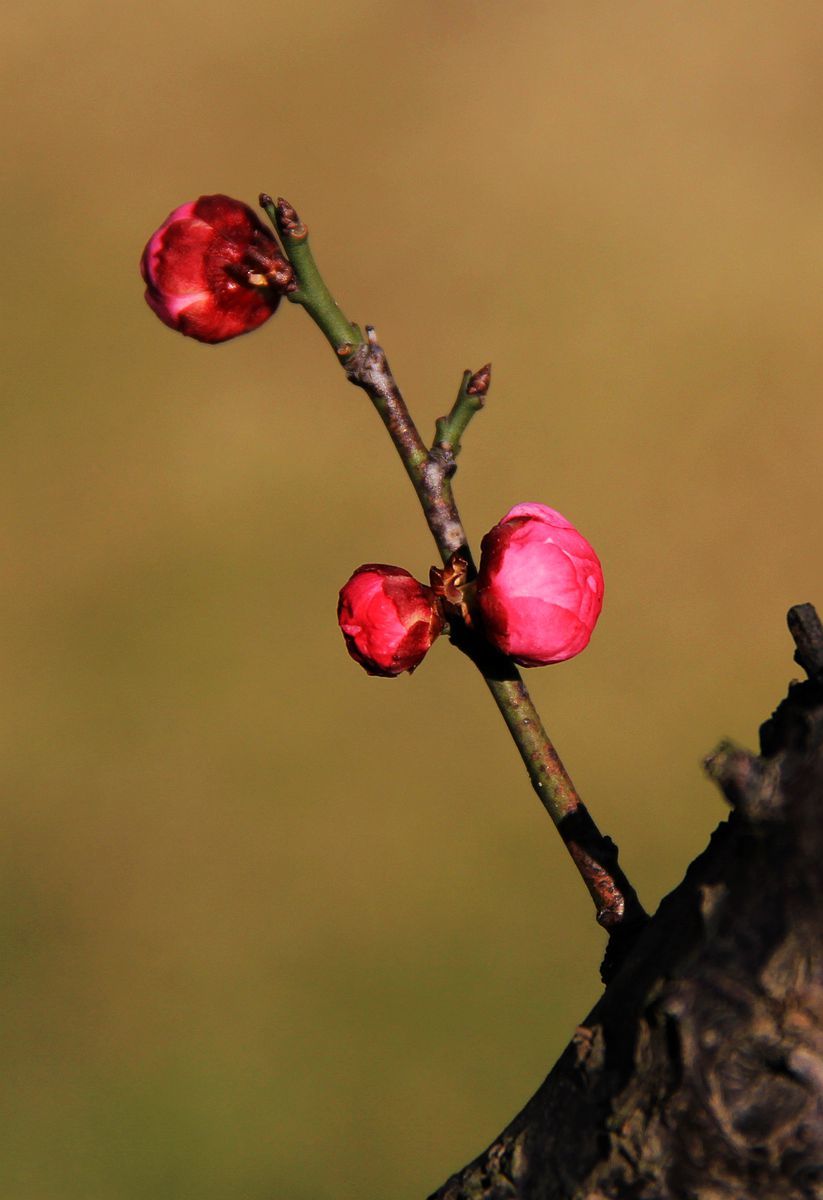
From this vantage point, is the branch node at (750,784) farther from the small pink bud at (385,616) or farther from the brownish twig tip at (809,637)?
the small pink bud at (385,616)

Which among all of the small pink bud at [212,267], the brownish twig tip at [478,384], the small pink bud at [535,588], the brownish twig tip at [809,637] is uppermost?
the small pink bud at [212,267]

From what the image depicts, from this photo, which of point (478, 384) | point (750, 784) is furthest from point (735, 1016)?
point (478, 384)

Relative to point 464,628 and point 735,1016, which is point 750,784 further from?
point 464,628

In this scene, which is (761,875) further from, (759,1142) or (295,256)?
(295,256)

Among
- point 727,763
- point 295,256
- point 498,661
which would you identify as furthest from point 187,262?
point 727,763

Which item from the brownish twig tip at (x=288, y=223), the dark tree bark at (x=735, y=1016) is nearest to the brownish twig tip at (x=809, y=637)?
the dark tree bark at (x=735, y=1016)
